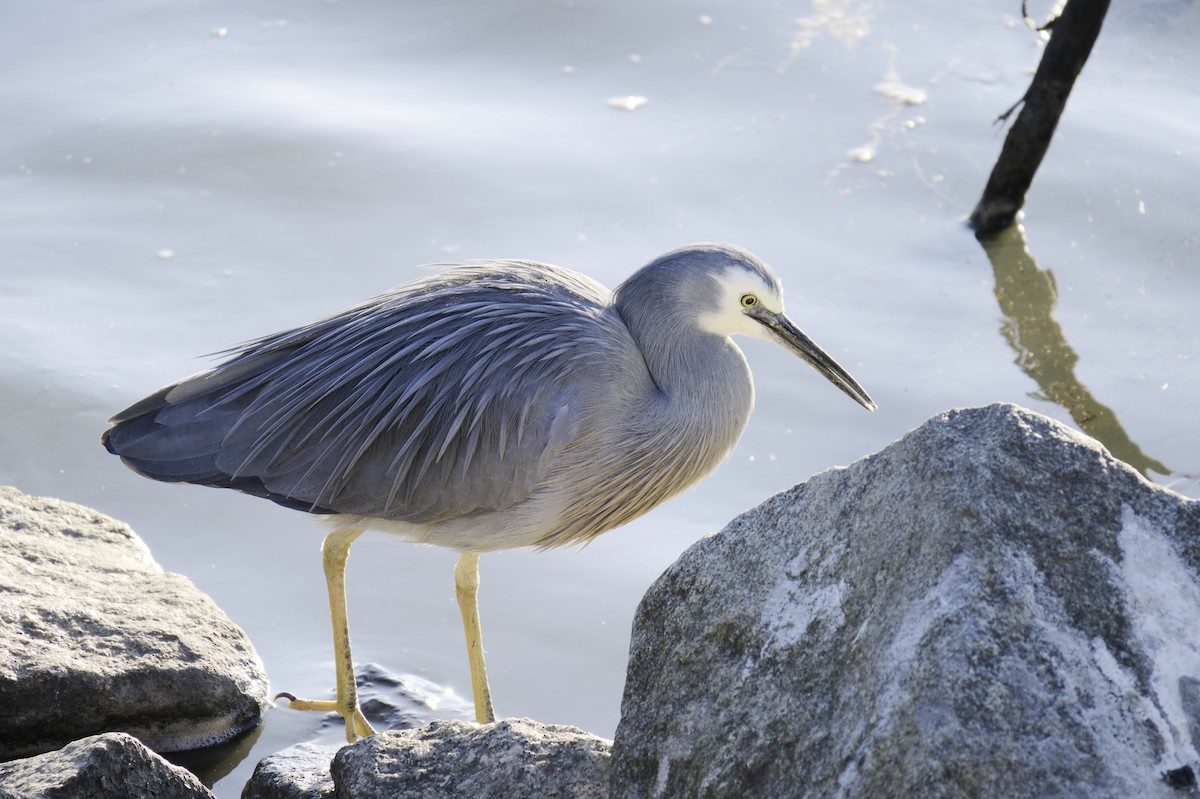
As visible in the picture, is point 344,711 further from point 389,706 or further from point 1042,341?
point 1042,341

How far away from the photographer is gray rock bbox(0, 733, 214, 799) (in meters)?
3.26

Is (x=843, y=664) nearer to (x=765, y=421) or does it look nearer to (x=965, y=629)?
(x=965, y=629)

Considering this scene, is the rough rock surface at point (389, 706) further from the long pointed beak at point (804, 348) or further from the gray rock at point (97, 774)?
the long pointed beak at point (804, 348)

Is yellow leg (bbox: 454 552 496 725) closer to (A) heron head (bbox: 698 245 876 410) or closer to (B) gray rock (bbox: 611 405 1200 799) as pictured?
(A) heron head (bbox: 698 245 876 410)

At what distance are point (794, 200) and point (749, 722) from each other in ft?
17.6

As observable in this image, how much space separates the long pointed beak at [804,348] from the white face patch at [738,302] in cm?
2

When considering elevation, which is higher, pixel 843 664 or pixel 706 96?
pixel 843 664

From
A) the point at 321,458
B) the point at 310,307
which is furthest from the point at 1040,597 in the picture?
the point at 310,307

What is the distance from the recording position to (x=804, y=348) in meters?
4.95

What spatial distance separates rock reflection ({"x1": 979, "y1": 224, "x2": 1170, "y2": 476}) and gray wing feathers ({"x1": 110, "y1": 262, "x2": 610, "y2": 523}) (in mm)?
2758

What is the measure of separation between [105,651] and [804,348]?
8.29ft

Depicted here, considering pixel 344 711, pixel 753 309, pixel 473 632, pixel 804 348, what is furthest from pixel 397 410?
pixel 804 348

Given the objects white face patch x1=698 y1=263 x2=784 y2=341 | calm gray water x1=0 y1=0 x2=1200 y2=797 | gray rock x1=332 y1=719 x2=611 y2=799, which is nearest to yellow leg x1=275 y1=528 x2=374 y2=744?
calm gray water x1=0 y1=0 x2=1200 y2=797

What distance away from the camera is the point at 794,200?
26.3 feet
